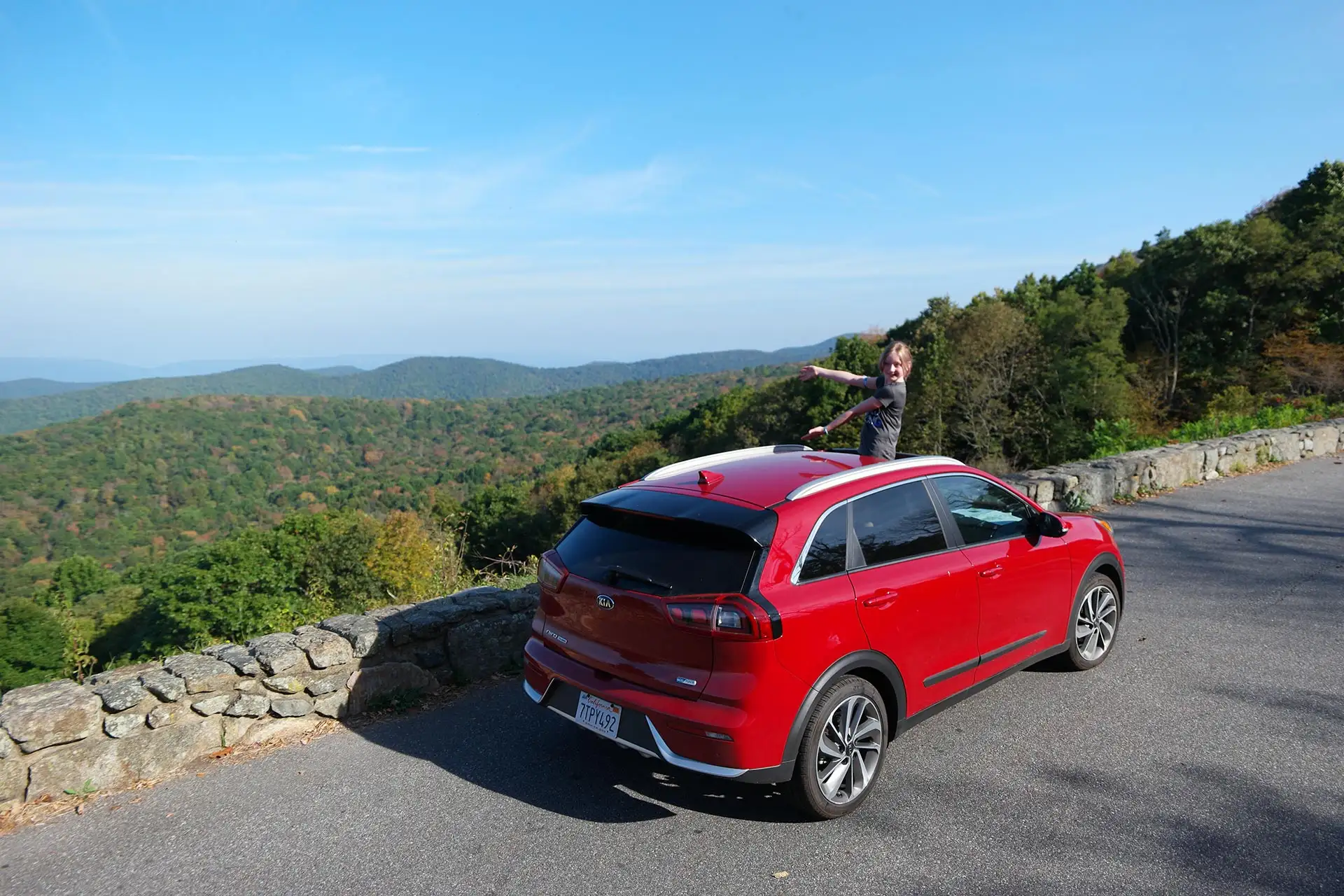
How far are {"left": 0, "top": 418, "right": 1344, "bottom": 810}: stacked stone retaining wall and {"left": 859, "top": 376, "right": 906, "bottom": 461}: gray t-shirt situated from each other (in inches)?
116

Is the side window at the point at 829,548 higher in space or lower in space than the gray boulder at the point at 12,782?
higher

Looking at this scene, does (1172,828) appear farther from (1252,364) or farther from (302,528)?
(302,528)

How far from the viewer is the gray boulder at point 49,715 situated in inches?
148

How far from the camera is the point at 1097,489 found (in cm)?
1018

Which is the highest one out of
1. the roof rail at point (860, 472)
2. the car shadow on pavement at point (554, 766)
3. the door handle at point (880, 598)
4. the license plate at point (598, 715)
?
the roof rail at point (860, 472)

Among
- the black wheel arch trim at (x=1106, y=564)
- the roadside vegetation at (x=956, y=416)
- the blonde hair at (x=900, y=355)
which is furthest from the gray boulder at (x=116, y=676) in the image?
the black wheel arch trim at (x=1106, y=564)

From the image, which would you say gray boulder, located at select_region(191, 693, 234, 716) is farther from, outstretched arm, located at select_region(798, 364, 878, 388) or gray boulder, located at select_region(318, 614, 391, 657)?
outstretched arm, located at select_region(798, 364, 878, 388)

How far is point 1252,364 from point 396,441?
11039cm

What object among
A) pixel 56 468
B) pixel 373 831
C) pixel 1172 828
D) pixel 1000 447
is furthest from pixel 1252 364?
pixel 56 468

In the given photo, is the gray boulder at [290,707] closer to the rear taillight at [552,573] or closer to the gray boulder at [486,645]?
the gray boulder at [486,645]

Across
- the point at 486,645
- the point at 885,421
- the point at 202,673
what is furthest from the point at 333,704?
the point at 885,421

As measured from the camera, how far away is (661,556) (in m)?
3.50

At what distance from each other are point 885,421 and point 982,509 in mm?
1810

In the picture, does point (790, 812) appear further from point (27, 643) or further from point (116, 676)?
point (27, 643)
